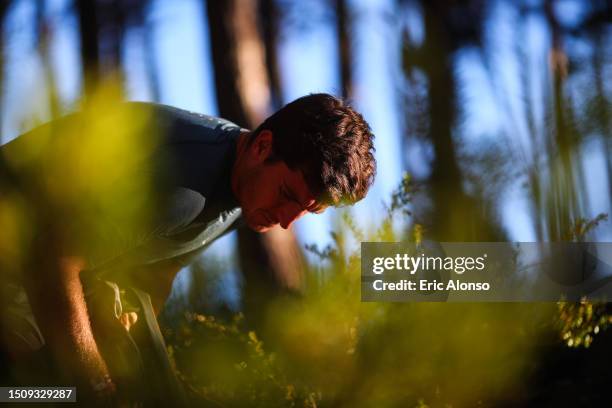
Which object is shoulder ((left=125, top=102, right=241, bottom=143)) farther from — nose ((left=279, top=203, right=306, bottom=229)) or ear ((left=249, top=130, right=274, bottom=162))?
nose ((left=279, top=203, right=306, bottom=229))

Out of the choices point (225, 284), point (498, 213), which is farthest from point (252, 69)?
point (498, 213)

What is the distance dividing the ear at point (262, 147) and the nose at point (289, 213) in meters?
0.14

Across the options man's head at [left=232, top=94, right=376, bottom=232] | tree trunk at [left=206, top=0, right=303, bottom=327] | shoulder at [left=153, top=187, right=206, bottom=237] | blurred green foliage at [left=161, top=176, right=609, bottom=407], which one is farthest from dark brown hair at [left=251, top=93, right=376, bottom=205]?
tree trunk at [left=206, top=0, right=303, bottom=327]

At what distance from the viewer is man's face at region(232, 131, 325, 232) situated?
5.66ft

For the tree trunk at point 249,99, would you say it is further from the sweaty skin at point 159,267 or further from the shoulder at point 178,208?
the shoulder at point 178,208

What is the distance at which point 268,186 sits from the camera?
1.74m

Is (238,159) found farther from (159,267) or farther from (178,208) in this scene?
(159,267)

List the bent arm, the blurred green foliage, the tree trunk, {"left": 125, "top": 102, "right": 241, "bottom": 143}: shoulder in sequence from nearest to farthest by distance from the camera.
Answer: the bent arm, {"left": 125, "top": 102, "right": 241, "bottom": 143}: shoulder, the blurred green foliage, the tree trunk

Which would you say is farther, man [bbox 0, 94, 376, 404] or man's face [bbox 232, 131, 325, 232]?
man's face [bbox 232, 131, 325, 232]

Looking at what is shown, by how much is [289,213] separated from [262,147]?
18cm

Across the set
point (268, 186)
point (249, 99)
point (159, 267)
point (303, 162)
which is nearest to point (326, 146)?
point (303, 162)

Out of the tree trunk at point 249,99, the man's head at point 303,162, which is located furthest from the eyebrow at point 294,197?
the tree trunk at point 249,99

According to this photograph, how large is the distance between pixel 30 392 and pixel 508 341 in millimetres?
1344

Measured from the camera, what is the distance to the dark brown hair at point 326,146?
1699mm
